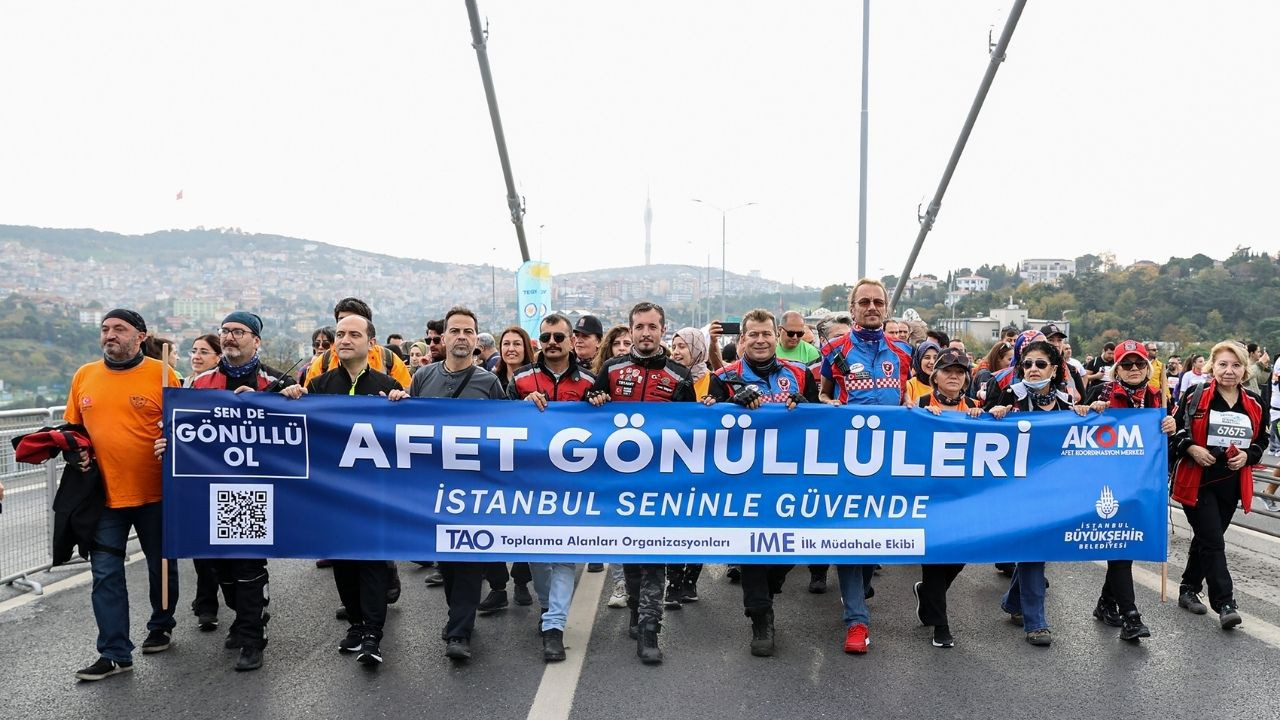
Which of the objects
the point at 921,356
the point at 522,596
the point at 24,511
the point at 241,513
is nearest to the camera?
the point at 241,513

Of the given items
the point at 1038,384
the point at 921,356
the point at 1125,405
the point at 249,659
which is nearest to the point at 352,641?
the point at 249,659

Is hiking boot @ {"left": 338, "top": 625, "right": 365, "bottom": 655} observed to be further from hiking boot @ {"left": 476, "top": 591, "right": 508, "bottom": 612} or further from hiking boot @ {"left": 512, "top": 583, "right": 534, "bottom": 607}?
hiking boot @ {"left": 512, "top": 583, "right": 534, "bottom": 607}

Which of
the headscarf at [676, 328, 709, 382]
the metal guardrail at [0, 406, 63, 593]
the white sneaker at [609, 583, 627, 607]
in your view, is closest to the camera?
the white sneaker at [609, 583, 627, 607]

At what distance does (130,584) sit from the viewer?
6379 millimetres

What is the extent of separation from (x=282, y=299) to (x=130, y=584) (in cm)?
4344

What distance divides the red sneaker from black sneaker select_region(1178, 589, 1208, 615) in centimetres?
240

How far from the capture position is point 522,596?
5.95 metres

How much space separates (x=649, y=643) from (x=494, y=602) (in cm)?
144

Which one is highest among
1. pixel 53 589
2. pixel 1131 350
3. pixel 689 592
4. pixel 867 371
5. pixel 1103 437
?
pixel 1131 350

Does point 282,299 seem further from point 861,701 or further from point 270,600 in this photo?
point 861,701

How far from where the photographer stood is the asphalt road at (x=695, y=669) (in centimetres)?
411

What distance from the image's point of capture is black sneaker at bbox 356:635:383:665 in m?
4.59

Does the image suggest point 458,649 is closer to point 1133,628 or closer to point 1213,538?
point 1133,628

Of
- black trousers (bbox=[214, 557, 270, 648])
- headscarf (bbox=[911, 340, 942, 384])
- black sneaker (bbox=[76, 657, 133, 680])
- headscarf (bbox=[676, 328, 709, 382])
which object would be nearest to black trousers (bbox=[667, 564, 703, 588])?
headscarf (bbox=[676, 328, 709, 382])
